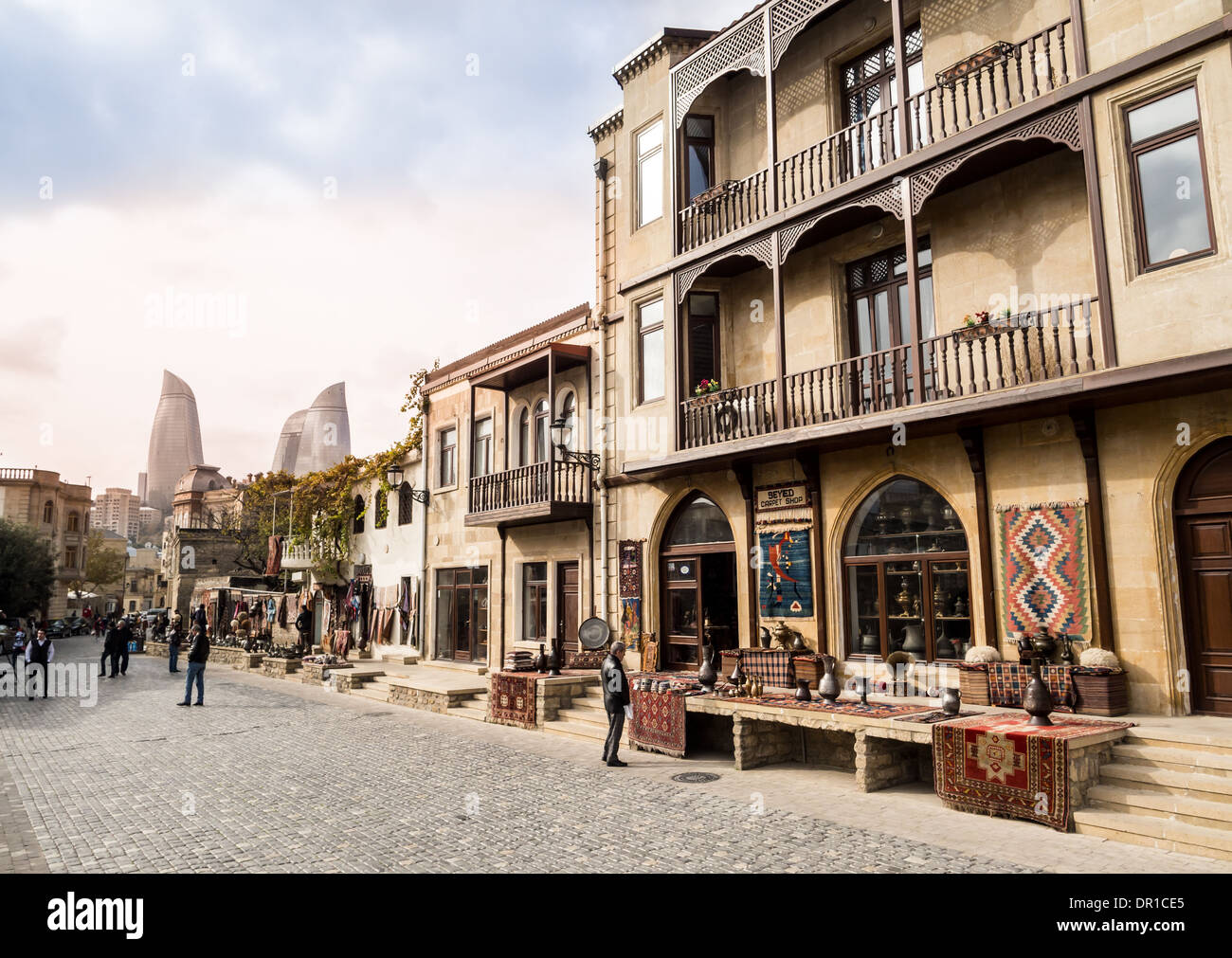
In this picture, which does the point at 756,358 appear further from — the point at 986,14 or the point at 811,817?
the point at 811,817

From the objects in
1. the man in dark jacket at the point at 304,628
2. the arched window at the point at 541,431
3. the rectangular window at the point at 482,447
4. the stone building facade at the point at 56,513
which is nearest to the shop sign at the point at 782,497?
the arched window at the point at 541,431

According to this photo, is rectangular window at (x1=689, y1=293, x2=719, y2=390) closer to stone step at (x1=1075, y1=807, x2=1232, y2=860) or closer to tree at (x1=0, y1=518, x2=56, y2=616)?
stone step at (x1=1075, y1=807, x2=1232, y2=860)

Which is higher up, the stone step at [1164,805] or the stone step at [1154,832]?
the stone step at [1164,805]

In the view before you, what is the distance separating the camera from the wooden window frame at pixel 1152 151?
28.6ft

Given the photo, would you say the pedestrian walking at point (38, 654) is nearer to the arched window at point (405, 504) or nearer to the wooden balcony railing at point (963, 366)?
the arched window at point (405, 504)

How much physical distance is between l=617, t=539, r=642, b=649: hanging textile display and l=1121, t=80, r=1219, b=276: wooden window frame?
934cm

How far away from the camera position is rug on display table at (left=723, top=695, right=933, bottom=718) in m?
9.47

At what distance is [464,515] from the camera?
20.6 metres

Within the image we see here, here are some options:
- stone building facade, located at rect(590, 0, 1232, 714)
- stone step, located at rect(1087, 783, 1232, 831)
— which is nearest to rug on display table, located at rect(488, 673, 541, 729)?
stone building facade, located at rect(590, 0, 1232, 714)

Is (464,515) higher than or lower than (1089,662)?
higher

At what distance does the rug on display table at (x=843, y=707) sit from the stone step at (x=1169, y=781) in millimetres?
2125
